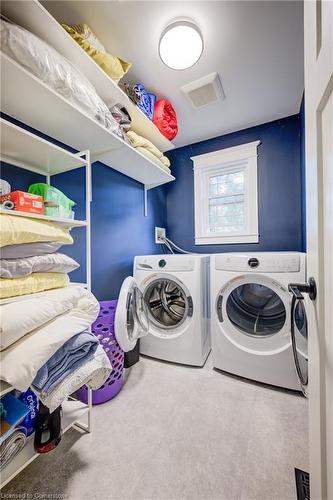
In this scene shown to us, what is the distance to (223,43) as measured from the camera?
1.22 m

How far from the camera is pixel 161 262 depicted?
161cm

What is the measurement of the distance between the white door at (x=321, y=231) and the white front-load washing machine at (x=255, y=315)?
2.13 ft

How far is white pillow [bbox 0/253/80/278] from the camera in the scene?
691mm

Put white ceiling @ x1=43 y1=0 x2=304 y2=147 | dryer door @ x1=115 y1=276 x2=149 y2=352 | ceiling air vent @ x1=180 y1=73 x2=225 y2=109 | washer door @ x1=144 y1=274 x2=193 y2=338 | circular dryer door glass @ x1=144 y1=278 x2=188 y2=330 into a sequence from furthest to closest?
1. circular dryer door glass @ x1=144 y1=278 x2=188 y2=330
2. washer door @ x1=144 y1=274 x2=193 y2=338
3. ceiling air vent @ x1=180 y1=73 x2=225 y2=109
4. dryer door @ x1=115 y1=276 x2=149 y2=352
5. white ceiling @ x1=43 y1=0 x2=304 y2=147

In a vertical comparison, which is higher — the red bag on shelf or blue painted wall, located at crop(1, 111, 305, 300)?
the red bag on shelf

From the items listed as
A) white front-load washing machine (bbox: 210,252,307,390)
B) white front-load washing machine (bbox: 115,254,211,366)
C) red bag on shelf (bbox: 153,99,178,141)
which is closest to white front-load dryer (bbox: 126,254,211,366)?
white front-load washing machine (bbox: 115,254,211,366)

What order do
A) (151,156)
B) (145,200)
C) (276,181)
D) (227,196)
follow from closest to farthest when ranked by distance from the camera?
(151,156)
(276,181)
(145,200)
(227,196)

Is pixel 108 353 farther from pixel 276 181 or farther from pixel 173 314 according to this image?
pixel 276 181

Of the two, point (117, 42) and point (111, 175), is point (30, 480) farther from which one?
point (117, 42)

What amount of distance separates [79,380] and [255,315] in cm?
122

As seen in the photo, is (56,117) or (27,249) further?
(56,117)

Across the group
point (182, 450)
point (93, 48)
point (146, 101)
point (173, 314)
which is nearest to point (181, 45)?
point (146, 101)

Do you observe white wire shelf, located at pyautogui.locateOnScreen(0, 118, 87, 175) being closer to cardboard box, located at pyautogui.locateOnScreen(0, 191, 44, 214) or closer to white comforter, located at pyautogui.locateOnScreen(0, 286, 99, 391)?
cardboard box, located at pyautogui.locateOnScreen(0, 191, 44, 214)

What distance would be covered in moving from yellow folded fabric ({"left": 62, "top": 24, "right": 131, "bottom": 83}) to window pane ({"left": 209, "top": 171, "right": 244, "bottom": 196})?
151 centimetres
